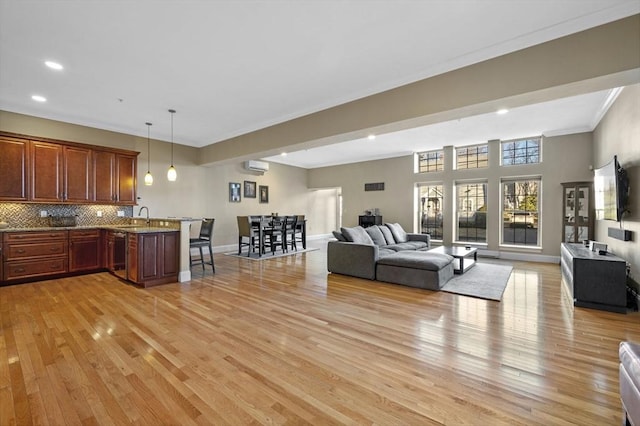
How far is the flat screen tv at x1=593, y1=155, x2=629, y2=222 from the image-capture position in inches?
147

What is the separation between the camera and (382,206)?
367 inches

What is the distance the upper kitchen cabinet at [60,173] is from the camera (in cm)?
486

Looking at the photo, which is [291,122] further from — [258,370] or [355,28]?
[258,370]

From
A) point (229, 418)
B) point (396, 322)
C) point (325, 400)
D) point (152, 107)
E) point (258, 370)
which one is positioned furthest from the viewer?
point (152, 107)

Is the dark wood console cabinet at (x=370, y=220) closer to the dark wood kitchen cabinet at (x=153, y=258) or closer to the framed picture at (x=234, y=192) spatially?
the framed picture at (x=234, y=192)

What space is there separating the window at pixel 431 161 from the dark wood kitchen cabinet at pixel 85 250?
8.41 m

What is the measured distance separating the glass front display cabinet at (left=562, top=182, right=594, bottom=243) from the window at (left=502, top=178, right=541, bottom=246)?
660 millimetres

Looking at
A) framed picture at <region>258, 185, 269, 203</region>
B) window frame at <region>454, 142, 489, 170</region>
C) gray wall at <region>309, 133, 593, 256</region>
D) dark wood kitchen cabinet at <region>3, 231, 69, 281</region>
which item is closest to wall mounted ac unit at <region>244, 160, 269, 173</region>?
framed picture at <region>258, 185, 269, 203</region>

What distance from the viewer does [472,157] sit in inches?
308

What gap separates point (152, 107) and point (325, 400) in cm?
525

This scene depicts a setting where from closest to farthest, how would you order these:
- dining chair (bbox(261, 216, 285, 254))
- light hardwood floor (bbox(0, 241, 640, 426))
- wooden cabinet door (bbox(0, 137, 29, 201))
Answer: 1. light hardwood floor (bbox(0, 241, 640, 426))
2. wooden cabinet door (bbox(0, 137, 29, 201))
3. dining chair (bbox(261, 216, 285, 254))

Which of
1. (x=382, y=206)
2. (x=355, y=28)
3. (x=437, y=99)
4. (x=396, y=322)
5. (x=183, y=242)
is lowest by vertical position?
(x=396, y=322)

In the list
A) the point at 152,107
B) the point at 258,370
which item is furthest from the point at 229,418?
the point at 152,107

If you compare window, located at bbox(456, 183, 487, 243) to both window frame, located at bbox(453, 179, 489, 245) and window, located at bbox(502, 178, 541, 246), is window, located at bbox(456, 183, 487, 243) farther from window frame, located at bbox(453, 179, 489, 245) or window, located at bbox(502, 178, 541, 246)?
window, located at bbox(502, 178, 541, 246)
